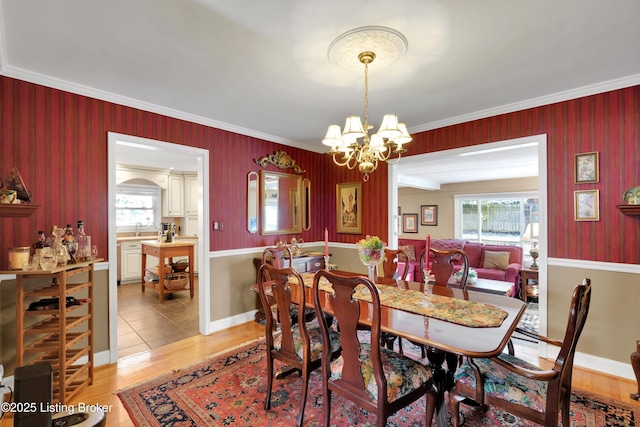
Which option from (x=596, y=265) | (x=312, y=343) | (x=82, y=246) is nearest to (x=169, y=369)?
(x=82, y=246)

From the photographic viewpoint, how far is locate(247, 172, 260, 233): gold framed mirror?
13.3ft

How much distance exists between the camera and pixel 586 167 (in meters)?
2.77

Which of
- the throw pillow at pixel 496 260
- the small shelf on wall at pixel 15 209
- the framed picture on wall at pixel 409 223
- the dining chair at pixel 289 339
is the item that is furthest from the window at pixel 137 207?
the throw pillow at pixel 496 260

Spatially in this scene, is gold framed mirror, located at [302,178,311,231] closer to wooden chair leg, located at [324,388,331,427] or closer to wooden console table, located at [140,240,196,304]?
wooden console table, located at [140,240,196,304]

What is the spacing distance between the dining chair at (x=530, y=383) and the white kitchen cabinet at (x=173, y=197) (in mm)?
6508

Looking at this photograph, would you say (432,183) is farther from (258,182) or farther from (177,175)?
(177,175)

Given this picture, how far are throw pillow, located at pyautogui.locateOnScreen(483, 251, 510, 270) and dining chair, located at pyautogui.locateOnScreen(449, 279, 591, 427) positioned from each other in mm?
4546

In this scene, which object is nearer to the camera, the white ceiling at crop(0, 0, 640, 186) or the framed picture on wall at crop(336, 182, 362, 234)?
the white ceiling at crop(0, 0, 640, 186)

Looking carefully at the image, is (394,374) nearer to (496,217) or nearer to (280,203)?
(280,203)

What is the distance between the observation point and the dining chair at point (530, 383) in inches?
57.4

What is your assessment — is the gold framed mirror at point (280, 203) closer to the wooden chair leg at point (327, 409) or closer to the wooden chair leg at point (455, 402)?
the wooden chair leg at point (327, 409)

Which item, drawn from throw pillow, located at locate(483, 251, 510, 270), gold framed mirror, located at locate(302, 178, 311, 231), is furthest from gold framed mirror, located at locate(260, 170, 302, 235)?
throw pillow, located at locate(483, 251, 510, 270)

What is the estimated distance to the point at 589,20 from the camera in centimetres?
179

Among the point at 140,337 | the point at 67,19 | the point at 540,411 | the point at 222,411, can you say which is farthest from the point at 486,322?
the point at 140,337
